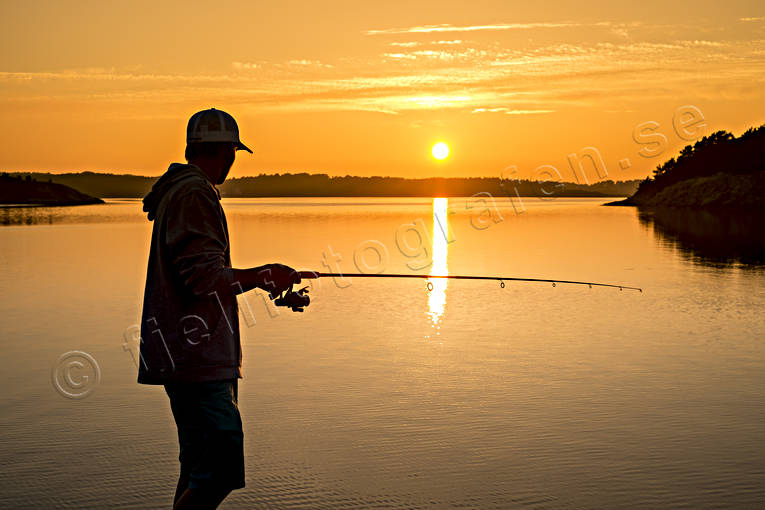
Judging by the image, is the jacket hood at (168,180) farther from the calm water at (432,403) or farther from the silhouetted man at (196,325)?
the calm water at (432,403)

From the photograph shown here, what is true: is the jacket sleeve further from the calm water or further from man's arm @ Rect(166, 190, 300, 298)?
the calm water

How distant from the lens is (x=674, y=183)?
423 ft

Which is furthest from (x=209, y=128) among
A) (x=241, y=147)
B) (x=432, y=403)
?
(x=432, y=403)

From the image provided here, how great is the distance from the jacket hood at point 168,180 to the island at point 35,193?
14639cm

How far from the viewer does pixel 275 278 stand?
4.49 meters

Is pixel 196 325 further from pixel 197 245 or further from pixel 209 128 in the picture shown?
pixel 209 128

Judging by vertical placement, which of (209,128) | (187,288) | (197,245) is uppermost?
(209,128)

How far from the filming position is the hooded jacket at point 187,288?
4125mm

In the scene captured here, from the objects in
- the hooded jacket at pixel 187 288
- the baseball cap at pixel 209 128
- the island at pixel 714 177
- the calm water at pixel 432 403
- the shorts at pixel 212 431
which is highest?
the island at pixel 714 177

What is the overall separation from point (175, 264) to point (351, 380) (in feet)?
17.6

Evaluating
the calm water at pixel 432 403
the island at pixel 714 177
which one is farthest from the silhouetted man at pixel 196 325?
the island at pixel 714 177

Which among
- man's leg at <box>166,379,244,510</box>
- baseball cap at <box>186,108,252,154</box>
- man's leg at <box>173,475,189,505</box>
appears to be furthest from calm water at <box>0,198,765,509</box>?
baseball cap at <box>186,108,252,154</box>

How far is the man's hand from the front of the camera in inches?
174

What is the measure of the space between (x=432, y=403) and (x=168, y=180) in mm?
4652
